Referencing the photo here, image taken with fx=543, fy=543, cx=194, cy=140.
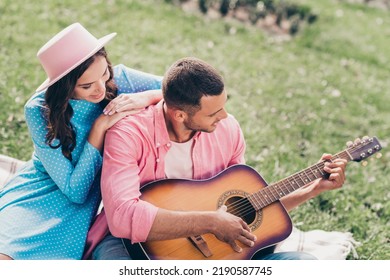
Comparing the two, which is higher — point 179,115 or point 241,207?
point 179,115

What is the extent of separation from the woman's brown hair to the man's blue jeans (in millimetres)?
498

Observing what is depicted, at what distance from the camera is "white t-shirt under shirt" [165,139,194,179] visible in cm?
295

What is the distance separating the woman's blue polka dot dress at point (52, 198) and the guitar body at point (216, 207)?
0.30 meters

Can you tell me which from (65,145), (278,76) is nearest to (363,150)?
(65,145)

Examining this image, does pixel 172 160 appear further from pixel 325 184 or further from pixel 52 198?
pixel 325 184

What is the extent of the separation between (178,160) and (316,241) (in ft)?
3.99

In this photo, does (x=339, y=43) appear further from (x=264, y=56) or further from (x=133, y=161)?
(x=133, y=161)

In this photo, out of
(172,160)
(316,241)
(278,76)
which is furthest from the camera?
(278,76)

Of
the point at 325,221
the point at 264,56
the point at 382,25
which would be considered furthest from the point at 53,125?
the point at 382,25

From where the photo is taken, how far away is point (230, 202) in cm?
297

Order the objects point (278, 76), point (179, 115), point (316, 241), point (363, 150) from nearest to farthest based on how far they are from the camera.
Result: point (179, 115)
point (363, 150)
point (316, 241)
point (278, 76)

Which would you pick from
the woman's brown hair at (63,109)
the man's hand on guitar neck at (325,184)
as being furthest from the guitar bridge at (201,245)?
the woman's brown hair at (63,109)

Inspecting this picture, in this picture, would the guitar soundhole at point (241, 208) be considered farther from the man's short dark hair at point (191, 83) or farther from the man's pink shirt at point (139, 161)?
the man's short dark hair at point (191, 83)
